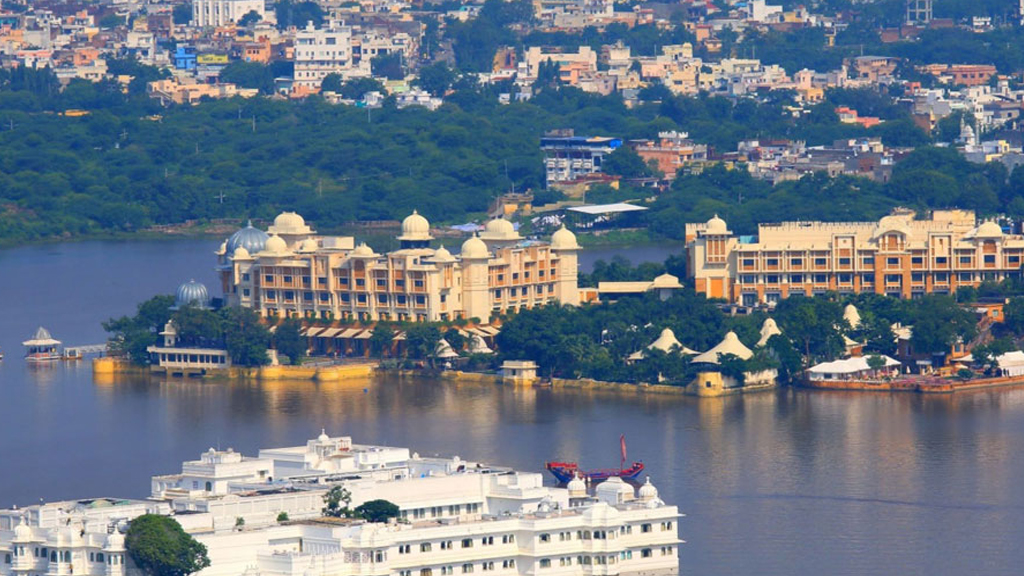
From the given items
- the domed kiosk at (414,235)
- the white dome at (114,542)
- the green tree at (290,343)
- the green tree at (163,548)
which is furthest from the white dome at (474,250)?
the white dome at (114,542)

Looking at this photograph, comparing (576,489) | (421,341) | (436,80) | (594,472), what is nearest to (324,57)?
(436,80)

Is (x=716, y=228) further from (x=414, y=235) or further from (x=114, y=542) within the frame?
(x=114, y=542)

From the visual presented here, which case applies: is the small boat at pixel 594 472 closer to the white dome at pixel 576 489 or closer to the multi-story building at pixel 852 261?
the white dome at pixel 576 489

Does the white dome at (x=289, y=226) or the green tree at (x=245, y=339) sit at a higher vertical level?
the white dome at (x=289, y=226)

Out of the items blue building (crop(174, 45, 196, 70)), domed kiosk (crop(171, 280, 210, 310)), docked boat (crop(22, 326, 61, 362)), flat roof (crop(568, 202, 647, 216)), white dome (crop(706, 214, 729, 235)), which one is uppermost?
blue building (crop(174, 45, 196, 70))

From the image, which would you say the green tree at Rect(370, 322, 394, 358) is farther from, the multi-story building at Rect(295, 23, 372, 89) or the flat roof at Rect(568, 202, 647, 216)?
the multi-story building at Rect(295, 23, 372, 89)

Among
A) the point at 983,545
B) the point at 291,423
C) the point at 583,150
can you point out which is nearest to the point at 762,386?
the point at 291,423

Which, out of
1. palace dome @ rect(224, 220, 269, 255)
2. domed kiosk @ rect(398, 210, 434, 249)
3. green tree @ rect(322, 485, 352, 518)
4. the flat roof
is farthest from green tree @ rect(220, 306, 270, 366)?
the flat roof
